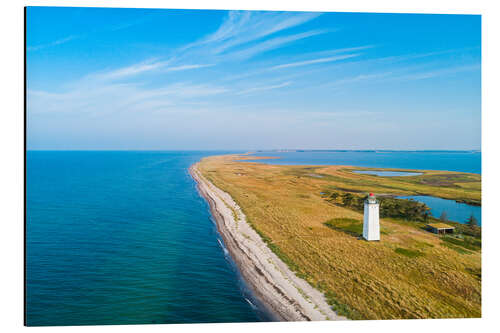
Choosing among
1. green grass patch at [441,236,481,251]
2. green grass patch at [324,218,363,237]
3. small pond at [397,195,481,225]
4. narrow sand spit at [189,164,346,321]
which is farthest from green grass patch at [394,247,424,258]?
small pond at [397,195,481,225]

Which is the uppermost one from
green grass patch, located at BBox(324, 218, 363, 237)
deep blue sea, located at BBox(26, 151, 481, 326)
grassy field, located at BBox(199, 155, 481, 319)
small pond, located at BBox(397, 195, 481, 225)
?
small pond, located at BBox(397, 195, 481, 225)

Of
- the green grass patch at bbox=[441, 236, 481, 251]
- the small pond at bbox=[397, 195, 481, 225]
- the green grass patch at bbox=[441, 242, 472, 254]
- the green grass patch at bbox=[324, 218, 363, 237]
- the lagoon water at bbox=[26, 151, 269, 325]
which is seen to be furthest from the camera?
the small pond at bbox=[397, 195, 481, 225]

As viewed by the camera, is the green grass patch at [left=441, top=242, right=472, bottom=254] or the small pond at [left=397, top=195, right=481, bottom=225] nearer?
the green grass patch at [left=441, top=242, right=472, bottom=254]

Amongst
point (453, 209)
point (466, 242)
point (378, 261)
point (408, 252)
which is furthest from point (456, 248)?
point (453, 209)

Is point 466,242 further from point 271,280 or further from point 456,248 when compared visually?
point 271,280

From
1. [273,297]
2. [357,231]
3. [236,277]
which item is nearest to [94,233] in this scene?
[236,277]

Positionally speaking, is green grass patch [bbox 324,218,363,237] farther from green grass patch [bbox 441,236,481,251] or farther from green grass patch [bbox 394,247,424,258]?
green grass patch [bbox 441,236,481,251]

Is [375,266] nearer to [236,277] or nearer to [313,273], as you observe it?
[313,273]

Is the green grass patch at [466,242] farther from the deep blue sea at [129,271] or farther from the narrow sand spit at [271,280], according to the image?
the narrow sand spit at [271,280]
